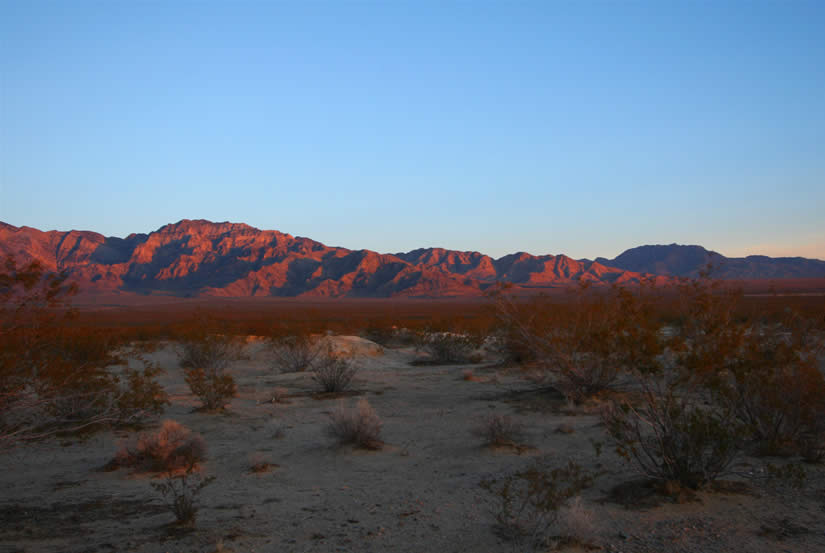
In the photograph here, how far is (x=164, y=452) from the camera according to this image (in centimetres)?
941

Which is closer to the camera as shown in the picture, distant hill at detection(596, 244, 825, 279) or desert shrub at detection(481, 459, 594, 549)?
desert shrub at detection(481, 459, 594, 549)

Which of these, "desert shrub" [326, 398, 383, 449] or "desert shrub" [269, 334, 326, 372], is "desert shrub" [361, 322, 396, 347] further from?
"desert shrub" [326, 398, 383, 449]

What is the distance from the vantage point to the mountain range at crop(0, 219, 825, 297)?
478ft

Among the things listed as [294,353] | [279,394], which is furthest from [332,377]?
[294,353]

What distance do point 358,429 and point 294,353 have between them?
1400 cm

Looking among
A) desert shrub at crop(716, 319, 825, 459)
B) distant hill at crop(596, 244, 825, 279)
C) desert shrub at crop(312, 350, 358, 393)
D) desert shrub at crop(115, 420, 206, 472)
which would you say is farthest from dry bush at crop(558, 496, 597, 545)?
distant hill at crop(596, 244, 825, 279)

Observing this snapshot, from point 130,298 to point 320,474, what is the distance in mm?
138913

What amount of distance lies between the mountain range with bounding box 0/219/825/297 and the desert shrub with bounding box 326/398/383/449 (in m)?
119

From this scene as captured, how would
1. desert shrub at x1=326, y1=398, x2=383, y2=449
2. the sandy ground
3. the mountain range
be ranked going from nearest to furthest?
the sandy ground < desert shrub at x1=326, y1=398, x2=383, y2=449 < the mountain range

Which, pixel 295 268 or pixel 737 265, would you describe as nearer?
pixel 737 265

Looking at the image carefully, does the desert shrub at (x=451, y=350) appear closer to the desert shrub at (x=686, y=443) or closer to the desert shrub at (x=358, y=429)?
the desert shrub at (x=358, y=429)

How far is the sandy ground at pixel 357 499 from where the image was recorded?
607 cm

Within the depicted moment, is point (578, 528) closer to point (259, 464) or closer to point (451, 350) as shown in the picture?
point (259, 464)

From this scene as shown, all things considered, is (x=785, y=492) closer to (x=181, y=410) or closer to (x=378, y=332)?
(x=181, y=410)
